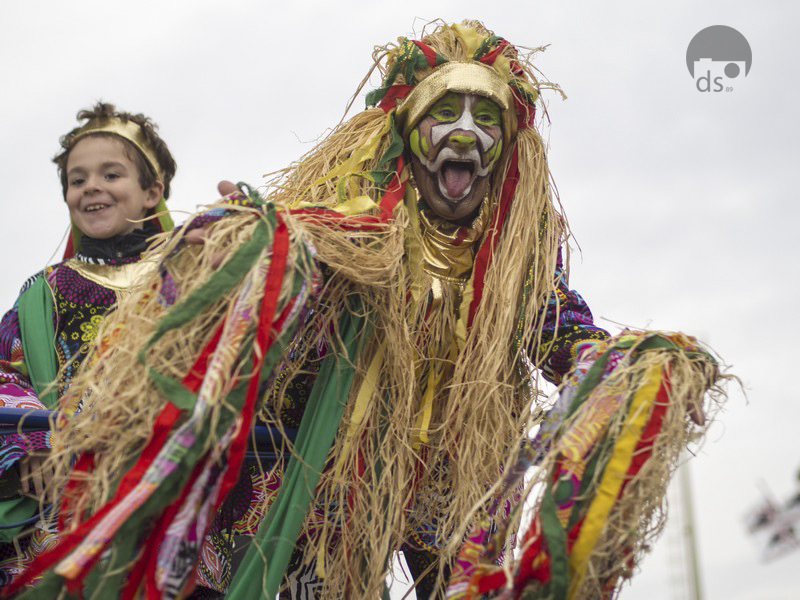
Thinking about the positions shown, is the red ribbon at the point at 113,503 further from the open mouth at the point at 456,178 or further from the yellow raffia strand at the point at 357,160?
the open mouth at the point at 456,178

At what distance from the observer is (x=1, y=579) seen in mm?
2734

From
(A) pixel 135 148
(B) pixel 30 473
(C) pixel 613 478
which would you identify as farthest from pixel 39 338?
(C) pixel 613 478

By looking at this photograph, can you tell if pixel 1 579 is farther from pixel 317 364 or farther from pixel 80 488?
pixel 317 364

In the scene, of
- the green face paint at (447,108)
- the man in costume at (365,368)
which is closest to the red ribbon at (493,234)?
the man in costume at (365,368)

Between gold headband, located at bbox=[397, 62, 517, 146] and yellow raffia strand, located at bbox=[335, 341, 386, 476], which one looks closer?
yellow raffia strand, located at bbox=[335, 341, 386, 476]

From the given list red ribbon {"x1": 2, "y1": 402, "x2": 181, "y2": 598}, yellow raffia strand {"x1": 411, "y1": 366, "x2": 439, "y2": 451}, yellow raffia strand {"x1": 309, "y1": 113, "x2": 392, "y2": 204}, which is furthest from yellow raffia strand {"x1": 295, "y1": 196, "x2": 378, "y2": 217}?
red ribbon {"x1": 2, "y1": 402, "x2": 181, "y2": 598}

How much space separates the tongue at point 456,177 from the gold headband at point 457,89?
0.58ft

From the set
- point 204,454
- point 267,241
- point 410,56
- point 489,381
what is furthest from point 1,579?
point 410,56

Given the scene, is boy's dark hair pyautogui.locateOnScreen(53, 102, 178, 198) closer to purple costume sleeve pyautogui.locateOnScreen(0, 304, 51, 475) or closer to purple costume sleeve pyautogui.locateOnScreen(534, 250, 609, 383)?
purple costume sleeve pyautogui.locateOnScreen(0, 304, 51, 475)

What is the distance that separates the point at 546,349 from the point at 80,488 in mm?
1389

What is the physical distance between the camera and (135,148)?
11.6ft

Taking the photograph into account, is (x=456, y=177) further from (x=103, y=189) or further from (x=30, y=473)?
(x=30, y=473)

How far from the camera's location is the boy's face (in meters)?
3.42

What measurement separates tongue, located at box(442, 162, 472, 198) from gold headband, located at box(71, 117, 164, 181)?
3.36ft
